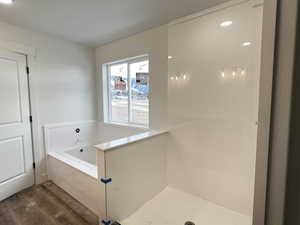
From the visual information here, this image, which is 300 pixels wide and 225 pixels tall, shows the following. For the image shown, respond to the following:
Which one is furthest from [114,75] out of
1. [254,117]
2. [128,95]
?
[254,117]

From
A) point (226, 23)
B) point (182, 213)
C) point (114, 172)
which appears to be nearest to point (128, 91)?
point (114, 172)

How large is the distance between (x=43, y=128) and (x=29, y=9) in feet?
5.54

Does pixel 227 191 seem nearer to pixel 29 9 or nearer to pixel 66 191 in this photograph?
pixel 66 191

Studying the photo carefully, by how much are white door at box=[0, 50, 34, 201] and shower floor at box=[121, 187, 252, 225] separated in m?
1.77

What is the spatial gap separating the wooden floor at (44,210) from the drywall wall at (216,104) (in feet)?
4.24

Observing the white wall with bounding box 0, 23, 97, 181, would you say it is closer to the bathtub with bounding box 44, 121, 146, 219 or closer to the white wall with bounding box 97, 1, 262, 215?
the bathtub with bounding box 44, 121, 146, 219

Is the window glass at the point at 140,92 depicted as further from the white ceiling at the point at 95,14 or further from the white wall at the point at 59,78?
the white wall at the point at 59,78

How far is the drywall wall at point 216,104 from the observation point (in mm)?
1717

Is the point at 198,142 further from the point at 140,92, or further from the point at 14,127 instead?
the point at 14,127

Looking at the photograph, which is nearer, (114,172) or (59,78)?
(114,172)

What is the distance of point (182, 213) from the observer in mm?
1866

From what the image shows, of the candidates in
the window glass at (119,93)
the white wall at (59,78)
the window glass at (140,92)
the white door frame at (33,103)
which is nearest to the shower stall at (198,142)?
the window glass at (140,92)

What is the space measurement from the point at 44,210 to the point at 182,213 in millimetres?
1689

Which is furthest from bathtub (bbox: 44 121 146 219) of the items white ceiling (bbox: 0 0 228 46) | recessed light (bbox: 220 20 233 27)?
recessed light (bbox: 220 20 233 27)
